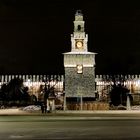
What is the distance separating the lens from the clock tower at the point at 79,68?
66438 millimetres

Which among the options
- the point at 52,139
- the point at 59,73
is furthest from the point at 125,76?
the point at 52,139

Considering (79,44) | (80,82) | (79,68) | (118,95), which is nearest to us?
(80,82)

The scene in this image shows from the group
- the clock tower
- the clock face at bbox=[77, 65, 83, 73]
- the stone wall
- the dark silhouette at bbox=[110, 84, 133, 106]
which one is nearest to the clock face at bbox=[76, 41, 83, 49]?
the clock tower

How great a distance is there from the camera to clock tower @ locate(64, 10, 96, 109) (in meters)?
66.4

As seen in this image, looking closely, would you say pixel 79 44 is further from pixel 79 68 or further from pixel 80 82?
pixel 80 82

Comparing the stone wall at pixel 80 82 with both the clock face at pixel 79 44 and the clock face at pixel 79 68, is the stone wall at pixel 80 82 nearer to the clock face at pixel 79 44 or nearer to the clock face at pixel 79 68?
the clock face at pixel 79 68

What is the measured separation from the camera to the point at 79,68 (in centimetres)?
6712

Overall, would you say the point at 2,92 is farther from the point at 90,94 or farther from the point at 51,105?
the point at 51,105

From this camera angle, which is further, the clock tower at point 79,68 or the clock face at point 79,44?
the clock face at point 79,44

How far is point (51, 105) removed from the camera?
4697cm

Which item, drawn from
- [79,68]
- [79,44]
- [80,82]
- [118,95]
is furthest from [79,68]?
[118,95]

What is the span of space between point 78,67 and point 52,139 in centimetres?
5083

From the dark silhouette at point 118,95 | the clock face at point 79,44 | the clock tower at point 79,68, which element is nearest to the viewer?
the clock tower at point 79,68

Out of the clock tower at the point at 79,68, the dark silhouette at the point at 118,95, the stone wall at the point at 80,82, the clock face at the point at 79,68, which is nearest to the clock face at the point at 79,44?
the clock tower at the point at 79,68
